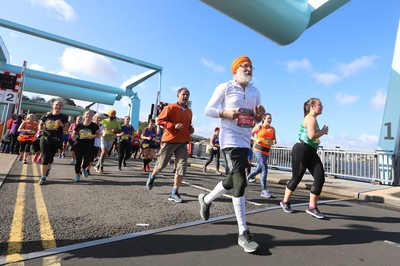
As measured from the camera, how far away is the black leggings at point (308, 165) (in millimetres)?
3979

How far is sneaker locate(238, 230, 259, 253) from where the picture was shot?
2429mm

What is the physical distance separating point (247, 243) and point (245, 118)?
50.2 inches

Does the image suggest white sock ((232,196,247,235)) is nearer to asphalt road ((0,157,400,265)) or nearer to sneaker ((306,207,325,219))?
asphalt road ((0,157,400,265))

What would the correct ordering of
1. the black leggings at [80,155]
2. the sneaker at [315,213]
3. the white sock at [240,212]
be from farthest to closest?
1. the black leggings at [80,155]
2. the sneaker at [315,213]
3. the white sock at [240,212]

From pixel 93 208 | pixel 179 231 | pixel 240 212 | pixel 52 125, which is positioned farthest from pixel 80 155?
pixel 240 212

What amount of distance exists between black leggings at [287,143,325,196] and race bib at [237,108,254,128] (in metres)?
1.58

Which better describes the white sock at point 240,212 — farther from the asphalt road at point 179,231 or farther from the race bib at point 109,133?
the race bib at point 109,133

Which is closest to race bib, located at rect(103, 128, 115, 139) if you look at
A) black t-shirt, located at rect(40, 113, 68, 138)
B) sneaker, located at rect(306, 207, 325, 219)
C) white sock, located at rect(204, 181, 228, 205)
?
black t-shirt, located at rect(40, 113, 68, 138)

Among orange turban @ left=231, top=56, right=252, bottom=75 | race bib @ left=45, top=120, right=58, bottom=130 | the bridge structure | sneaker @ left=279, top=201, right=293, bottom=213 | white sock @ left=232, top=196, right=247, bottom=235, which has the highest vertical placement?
the bridge structure

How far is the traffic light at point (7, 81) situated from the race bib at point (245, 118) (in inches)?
430

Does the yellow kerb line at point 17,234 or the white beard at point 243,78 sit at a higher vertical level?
the white beard at point 243,78

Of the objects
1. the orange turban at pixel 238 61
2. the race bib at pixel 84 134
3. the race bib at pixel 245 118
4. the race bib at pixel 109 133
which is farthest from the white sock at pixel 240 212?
the race bib at pixel 109 133

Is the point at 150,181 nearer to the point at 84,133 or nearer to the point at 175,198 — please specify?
the point at 175,198

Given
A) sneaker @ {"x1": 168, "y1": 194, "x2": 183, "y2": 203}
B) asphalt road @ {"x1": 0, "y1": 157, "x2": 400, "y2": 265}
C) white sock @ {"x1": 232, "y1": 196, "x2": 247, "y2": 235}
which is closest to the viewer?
asphalt road @ {"x1": 0, "y1": 157, "x2": 400, "y2": 265}
